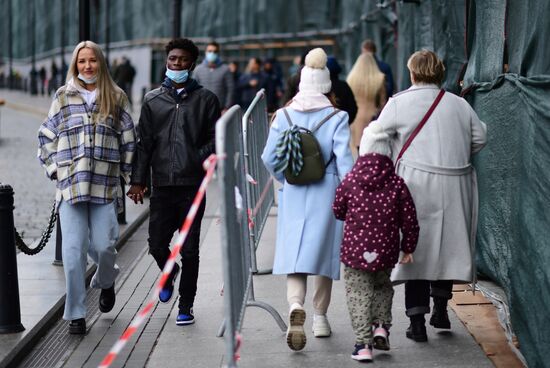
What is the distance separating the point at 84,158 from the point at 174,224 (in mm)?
766

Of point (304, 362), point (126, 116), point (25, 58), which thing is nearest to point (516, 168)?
point (304, 362)

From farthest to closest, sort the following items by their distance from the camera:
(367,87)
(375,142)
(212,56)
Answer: (212,56)
(367,87)
(375,142)

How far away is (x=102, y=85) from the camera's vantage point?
727 cm

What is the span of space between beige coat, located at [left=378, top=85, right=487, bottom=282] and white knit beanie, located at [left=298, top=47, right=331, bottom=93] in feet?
1.32

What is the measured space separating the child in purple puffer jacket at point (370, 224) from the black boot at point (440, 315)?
0.73 m

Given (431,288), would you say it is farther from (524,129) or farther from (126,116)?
(126,116)

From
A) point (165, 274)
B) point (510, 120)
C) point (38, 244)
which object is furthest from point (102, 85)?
point (165, 274)

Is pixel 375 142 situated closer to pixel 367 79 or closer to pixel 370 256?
pixel 370 256

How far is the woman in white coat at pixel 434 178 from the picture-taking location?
678 cm

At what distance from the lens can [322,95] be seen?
6930 millimetres

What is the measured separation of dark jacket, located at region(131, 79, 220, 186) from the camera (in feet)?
24.1

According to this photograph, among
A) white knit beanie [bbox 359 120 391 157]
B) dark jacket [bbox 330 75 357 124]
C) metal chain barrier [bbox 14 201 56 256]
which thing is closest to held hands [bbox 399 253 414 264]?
white knit beanie [bbox 359 120 391 157]

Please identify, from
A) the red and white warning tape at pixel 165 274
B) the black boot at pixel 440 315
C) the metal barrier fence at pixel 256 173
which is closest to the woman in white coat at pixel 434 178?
the black boot at pixel 440 315

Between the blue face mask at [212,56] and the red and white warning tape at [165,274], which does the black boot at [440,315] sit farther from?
the blue face mask at [212,56]
